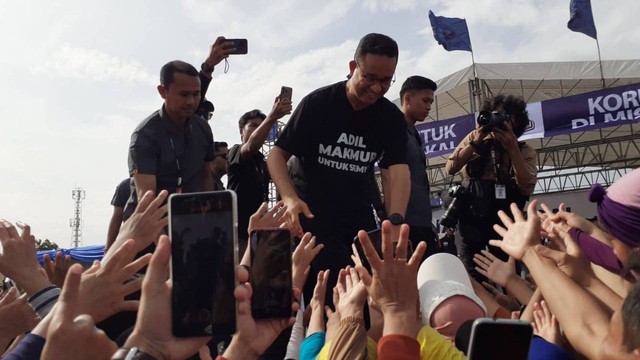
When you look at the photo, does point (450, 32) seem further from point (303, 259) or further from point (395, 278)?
point (395, 278)

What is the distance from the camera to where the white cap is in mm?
1670

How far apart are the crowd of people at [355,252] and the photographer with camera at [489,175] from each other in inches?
0.4

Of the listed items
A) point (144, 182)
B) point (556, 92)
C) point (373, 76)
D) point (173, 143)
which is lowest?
point (144, 182)

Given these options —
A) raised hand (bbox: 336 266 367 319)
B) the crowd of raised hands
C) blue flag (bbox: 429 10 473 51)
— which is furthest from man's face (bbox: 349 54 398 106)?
blue flag (bbox: 429 10 473 51)

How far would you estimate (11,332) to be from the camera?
1.76 meters

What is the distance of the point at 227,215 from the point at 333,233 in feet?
5.46

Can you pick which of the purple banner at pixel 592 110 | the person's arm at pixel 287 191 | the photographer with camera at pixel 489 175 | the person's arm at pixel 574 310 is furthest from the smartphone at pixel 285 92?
the purple banner at pixel 592 110

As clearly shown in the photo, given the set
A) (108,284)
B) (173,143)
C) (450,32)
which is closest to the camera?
(108,284)

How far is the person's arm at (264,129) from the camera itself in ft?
11.1

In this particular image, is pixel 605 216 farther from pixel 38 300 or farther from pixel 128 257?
pixel 38 300

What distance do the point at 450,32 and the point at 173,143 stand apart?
45.3ft

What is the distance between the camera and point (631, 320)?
1.12 meters

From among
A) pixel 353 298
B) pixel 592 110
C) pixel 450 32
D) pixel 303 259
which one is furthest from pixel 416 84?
pixel 450 32

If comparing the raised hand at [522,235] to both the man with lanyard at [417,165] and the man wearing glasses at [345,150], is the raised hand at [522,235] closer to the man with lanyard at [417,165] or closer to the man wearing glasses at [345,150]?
the man wearing glasses at [345,150]
